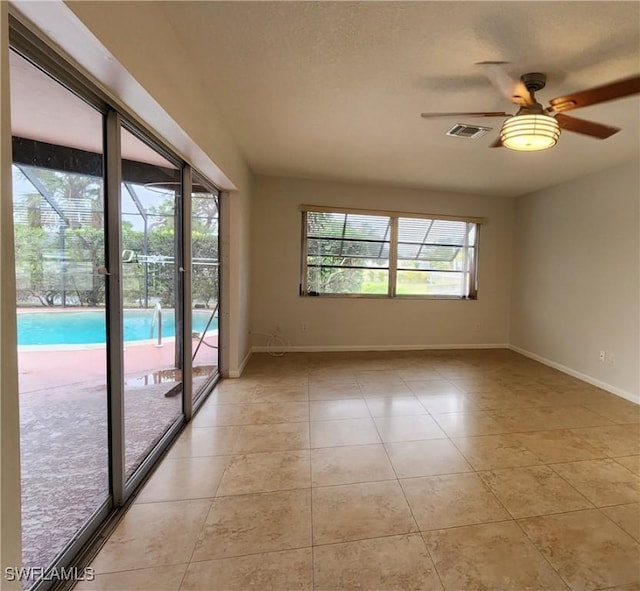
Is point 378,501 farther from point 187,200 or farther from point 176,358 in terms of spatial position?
point 187,200

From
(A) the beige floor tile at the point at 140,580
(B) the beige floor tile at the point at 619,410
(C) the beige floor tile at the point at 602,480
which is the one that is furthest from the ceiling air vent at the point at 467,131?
(A) the beige floor tile at the point at 140,580

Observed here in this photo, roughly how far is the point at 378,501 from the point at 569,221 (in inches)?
164

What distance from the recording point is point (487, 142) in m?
2.94

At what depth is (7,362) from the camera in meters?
0.80

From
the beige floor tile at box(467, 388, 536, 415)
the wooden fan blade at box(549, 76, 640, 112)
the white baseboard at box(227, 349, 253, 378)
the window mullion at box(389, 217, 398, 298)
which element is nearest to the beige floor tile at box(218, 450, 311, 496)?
the white baseboard at box(227, 349, 253, 378)

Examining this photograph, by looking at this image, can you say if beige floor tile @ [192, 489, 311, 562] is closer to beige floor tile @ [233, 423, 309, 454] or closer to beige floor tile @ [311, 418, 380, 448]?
beige floor tile @ [233, 423, 309, 454]

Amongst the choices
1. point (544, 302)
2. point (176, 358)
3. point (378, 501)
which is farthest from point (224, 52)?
point (544, 302)

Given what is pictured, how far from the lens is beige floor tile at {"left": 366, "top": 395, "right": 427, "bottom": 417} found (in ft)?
9.19

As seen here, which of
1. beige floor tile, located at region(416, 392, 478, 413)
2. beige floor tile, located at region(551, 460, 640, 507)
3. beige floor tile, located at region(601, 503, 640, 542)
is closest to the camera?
beige floor tile, located at region(601, 503, 640, 542)

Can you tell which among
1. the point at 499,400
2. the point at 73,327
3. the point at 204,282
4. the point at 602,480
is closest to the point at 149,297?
the point at 73,327

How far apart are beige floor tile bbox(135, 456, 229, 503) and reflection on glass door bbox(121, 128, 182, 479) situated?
0.15 meters

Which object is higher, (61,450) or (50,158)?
(50,158)

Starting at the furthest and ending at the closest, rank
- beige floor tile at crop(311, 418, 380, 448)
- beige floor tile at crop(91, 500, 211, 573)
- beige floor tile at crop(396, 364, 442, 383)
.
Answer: beige floor tile at crop(396, 364, 442, 383) → beige floor tile at crop(311, 418, 380, 448) → beige floor tile at crop(91, 500, 211, 573)

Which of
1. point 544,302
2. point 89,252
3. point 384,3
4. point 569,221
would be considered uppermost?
point 384,3
